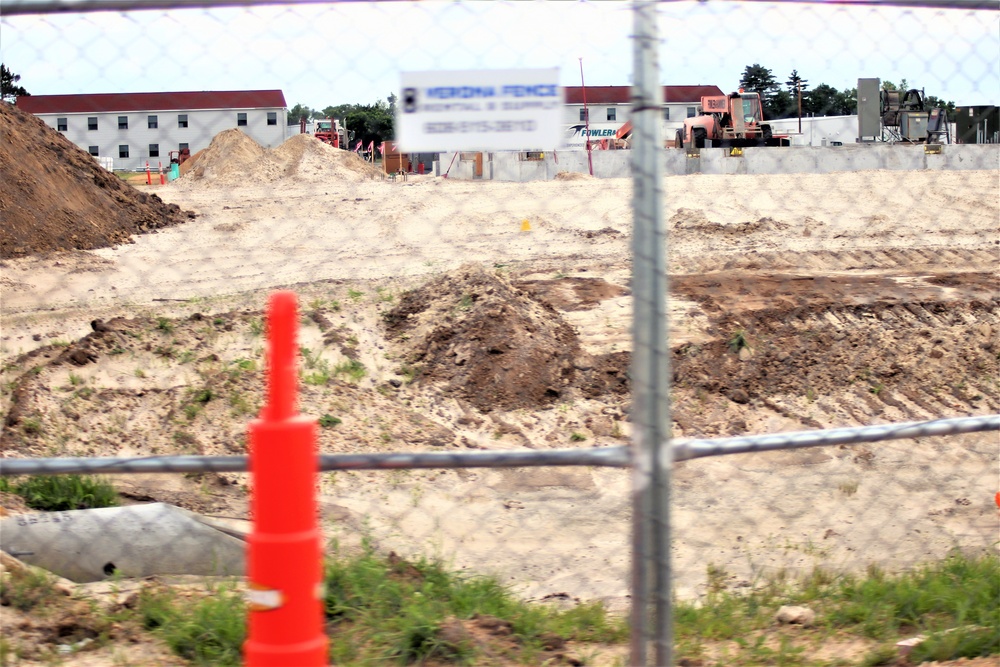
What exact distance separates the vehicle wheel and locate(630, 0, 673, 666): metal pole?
1069 inches

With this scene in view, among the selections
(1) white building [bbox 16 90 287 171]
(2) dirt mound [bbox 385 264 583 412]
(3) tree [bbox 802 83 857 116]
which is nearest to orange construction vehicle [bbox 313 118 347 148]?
(1) white building [bbox 16 90 287 171]

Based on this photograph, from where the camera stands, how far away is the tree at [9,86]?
2.89 metres

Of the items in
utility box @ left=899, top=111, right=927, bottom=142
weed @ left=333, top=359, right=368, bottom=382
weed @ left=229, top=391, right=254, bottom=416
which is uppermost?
utility box @ left=899, top=111, right=927, bottom=142

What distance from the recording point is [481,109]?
2533mm

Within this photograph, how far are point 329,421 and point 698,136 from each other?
2250cm

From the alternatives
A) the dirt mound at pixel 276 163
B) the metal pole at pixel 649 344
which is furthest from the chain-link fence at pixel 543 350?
the dirt mound at pixel 276 163

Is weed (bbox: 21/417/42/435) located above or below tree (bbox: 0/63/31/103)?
below

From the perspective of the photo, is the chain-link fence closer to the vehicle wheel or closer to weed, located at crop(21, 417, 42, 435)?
weed, located at crop(21, 417, 42, 435)

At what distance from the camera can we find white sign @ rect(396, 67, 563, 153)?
254 cm

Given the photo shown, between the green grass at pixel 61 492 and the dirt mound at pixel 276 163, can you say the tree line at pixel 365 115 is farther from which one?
the dirt mound at pixel 276 163

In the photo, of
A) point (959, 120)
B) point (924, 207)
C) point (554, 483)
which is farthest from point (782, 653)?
point (924, 207)

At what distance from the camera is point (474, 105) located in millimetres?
2533

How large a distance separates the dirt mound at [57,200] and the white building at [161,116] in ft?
40.0

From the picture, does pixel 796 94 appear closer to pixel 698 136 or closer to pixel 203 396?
pixel 203 396
